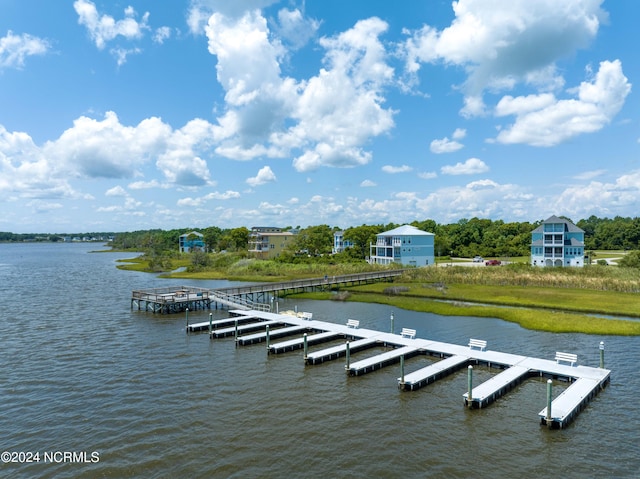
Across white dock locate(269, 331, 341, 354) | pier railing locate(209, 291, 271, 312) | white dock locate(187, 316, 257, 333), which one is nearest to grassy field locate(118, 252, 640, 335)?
pier railing locate(209, 291, 271, 312)

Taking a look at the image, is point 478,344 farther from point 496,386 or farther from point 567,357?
point 496,386


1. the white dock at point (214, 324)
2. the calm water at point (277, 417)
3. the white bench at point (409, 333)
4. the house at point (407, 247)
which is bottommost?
the calm water at point (277, 417)

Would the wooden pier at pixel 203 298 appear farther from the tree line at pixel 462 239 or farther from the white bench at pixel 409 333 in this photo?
the tree line at pixel 462 239

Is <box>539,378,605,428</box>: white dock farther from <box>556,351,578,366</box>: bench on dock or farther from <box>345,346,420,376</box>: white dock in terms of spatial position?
<box>345,346,420,376</box>: white dock

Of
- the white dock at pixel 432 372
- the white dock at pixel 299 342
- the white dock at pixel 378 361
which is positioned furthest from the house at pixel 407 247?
the white dock at pixel 432 372

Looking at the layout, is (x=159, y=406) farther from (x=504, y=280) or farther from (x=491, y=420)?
(x=504, y=280)

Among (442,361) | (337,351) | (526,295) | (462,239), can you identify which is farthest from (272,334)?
(462,239)
